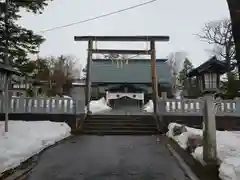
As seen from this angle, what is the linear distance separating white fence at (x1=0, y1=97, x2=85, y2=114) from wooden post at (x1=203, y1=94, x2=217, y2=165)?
922 centimetres

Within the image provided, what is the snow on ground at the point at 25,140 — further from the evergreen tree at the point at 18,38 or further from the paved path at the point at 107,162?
the evergreen tree at the point at 18,38

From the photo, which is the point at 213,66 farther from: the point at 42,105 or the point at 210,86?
the point at 42,105

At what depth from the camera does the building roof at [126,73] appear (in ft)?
110

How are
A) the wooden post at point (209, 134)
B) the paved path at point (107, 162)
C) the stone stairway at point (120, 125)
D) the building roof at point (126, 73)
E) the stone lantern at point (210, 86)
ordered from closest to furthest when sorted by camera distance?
the paved path at point (107, 162), the wooden post at point (209, 134), the stone lantern at point (210, 86), the stone stairway at point (120, 125), the building roof at point (126, 73)

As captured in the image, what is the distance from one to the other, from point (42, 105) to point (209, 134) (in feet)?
34.3

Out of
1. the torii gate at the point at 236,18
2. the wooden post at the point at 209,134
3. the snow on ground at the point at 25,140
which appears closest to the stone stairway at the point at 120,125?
the snow on ground at the point at 25,140

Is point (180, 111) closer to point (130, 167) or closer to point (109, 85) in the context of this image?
point (130, 167)

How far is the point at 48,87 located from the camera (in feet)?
114

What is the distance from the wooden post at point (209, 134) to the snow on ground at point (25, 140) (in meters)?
4.47

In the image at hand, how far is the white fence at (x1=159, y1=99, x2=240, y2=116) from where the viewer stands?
16406 millimetres

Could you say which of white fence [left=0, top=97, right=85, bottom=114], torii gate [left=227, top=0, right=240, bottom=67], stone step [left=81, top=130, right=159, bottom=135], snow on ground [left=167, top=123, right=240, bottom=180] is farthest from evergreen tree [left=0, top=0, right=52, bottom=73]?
torii gate [left=227, top=0, right=240, bottom=67]

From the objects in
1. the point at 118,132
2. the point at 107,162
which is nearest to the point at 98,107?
the point at 118,132

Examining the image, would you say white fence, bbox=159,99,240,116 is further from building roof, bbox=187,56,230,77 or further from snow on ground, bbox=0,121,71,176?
building roof, bbox=187,56,230,77

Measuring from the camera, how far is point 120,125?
15602mm
